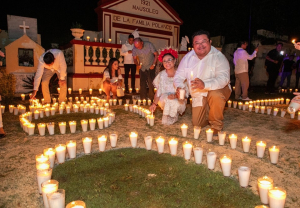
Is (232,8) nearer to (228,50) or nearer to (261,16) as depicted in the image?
(261,16)

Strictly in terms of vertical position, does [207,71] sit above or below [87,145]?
above

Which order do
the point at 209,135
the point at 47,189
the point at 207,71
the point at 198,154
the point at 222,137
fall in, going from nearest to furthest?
1. the point at 47,189
2. the point at 198,154
3. the point at 222,137
4. the point at 209,135
5. the point at 207,71

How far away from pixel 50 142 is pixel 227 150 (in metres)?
3.24

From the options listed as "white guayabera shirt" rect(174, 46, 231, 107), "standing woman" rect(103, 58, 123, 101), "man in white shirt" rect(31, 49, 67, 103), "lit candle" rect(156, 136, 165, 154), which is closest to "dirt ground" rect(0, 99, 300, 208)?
"lit candle" rect(156, 136, 165, 154)

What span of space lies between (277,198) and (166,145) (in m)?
2.33

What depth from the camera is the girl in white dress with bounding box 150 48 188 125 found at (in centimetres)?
586

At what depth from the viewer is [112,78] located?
352 inches

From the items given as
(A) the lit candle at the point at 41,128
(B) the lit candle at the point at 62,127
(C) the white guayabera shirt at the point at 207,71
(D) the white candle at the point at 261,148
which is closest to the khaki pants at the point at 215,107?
(C) the white guayabera shirt at the point at 207,71

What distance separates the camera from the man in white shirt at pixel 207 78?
486 centimetres

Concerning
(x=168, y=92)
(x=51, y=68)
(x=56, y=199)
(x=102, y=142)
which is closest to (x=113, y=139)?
(x=102, y=142)

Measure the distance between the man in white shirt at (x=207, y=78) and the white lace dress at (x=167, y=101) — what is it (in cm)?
57

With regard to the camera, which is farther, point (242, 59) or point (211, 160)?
point (242, 59)

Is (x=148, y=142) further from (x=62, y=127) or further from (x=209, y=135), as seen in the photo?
(x=62, y=127)

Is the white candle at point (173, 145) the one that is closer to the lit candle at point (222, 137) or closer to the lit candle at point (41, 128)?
the lit candle at point (222, 137)
